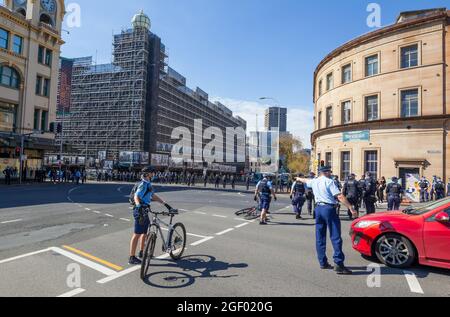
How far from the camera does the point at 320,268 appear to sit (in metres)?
5.61

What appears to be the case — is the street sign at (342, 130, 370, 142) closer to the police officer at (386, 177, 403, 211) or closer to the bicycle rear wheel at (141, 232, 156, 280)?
the police officer at (386, 177, 403, 211)

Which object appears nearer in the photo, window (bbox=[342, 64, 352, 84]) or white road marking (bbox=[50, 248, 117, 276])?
white road marking (bbox=[50, 248, 117, 276])

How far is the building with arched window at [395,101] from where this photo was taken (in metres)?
22.4

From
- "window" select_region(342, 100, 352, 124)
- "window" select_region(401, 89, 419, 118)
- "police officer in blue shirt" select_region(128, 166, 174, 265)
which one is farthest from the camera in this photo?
"window" select_region(342, 100, 352, 124)

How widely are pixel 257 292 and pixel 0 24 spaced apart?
38084 millimetres

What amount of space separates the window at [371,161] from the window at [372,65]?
703 centimetres

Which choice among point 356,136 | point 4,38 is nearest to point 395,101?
point 356,136

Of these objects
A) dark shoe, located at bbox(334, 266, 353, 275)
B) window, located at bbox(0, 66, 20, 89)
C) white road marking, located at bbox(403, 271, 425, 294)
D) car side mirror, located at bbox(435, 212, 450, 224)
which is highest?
window, located at bbox(0, 66, 20, 89)

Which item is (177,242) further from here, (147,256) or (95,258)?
(95,258)

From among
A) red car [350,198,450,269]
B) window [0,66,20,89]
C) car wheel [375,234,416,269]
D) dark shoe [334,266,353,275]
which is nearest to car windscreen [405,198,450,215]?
red car [350,198,450,269]

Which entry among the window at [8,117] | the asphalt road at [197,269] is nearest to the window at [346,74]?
the asphalt road at [197,269]

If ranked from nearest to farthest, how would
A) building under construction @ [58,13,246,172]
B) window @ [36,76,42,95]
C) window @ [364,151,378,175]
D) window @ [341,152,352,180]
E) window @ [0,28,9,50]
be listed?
window @ [364,151,378,175], window @ [341,152,352,180], window @ [0,28,9,50], window @ [36,76,42,95], building under construction @ [58,13,246,172]

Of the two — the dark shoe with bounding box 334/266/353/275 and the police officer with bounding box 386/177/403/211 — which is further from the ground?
the police officer with bounding box 386/177/403/211

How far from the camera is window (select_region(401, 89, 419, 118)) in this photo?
77.5ft
